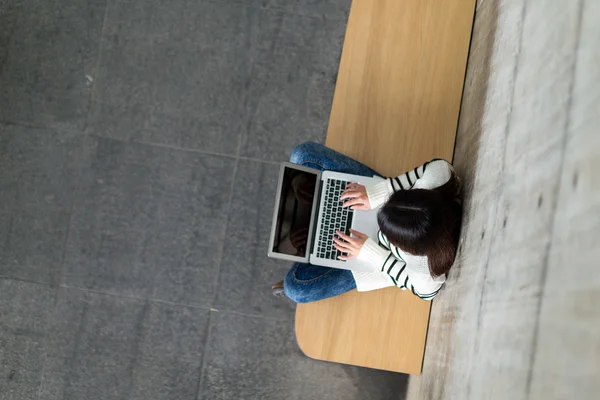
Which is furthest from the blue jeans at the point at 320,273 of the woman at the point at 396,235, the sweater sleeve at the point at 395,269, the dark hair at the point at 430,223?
the dark hair at the point at 430,223

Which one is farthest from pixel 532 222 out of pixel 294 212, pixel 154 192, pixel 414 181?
pixel 154 192

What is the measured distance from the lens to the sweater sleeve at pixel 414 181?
1.11 m

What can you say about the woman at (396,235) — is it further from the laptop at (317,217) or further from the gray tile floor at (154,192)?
the gray tile floor at (154,192)

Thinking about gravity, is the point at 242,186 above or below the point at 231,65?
below

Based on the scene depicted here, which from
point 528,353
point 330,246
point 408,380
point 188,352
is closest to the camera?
point 528,353

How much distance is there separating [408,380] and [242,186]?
100 centimetres

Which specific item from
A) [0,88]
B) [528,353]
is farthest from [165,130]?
[528,353]

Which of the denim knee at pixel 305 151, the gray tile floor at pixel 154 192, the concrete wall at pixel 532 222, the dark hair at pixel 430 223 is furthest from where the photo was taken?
the gray tile floor at pixel 154 192

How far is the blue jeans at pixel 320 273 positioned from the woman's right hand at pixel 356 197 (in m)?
0.06

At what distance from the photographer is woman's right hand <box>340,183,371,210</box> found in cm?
131

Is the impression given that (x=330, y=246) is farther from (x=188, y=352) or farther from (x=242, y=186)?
(x=188, y=352)

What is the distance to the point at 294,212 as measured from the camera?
1.37 meters

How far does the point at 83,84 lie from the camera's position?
196 centimetres

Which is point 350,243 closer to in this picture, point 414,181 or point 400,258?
A: point 400,258
